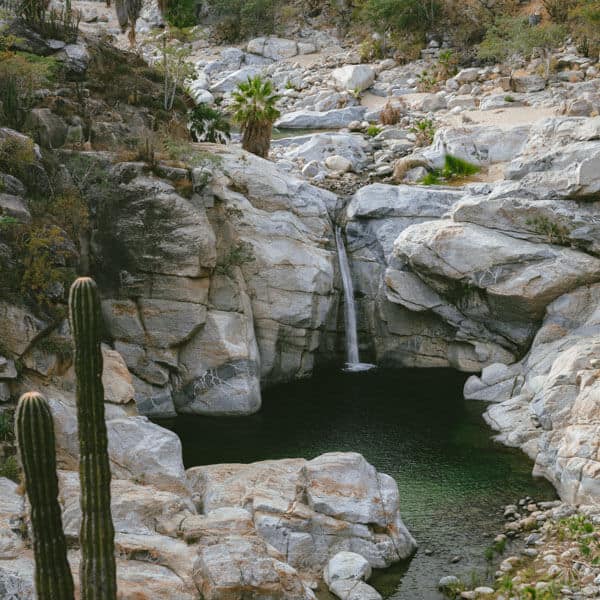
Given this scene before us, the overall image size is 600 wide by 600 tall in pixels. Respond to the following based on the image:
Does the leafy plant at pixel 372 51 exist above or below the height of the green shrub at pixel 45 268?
above

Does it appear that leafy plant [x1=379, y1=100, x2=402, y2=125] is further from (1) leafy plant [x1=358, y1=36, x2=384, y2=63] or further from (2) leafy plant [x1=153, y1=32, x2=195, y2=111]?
(2) leafy plant [x1=153, y1=32, x2=195, y2=111]

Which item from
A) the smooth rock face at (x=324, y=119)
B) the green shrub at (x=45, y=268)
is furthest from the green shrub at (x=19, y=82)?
the smooth rock face at (x=324, y=119)

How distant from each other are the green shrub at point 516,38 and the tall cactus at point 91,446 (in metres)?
38.8

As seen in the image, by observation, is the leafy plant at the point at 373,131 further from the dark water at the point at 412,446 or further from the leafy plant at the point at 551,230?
the dark water at the point at 412,446

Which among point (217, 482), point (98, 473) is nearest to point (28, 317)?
point (217, 482)

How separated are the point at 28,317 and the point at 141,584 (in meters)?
9.43

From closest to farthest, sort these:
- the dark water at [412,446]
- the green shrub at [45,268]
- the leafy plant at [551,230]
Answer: the dark water at [412,446] → the green shrub at [45,268] → the leafy plant at [551,230]

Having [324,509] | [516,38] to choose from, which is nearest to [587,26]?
[516,38]

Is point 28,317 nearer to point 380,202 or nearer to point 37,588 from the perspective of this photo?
point 37,588

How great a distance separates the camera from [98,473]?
10.8m

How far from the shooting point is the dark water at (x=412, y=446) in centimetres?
1748

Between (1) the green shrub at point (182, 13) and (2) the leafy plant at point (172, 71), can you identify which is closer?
(2) the leafy plant at point (172, 71)

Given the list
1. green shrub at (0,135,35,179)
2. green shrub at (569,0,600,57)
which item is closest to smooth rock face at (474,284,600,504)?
green shrub at (0,135,35,179)

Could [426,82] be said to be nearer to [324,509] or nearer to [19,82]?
[19,82]
